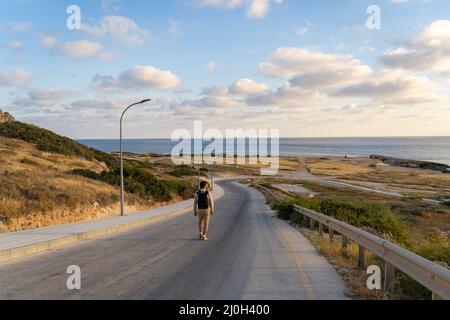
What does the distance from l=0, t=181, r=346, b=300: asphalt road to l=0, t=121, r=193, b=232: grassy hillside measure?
209 inches

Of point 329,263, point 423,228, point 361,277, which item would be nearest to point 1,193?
point 329,263

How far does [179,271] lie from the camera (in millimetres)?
9273

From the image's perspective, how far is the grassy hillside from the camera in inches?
721

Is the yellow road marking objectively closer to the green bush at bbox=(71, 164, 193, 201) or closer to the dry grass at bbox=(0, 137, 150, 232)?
the dry grass at bbox=(0, 137, 150, 232)

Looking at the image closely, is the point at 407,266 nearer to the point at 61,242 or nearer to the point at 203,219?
the point at 203,219

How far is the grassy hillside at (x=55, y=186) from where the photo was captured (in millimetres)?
18312

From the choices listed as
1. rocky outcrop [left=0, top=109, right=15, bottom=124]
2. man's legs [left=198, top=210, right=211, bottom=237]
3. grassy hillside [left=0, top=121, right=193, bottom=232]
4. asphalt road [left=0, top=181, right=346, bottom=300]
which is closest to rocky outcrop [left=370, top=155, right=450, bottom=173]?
grassy hillside [left=0, top=121, right=193, bottom=232]

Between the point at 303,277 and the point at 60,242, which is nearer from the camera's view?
the point at 303,277

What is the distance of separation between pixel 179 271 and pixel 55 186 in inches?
594

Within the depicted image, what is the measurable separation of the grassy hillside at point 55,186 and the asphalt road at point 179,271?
209 inches

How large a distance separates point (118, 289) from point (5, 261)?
4696 mm

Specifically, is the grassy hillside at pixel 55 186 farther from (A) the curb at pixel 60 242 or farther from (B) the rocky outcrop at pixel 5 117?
(B) the rocky outcrop at pixel 5 117

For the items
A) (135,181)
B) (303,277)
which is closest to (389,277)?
(303,277)
